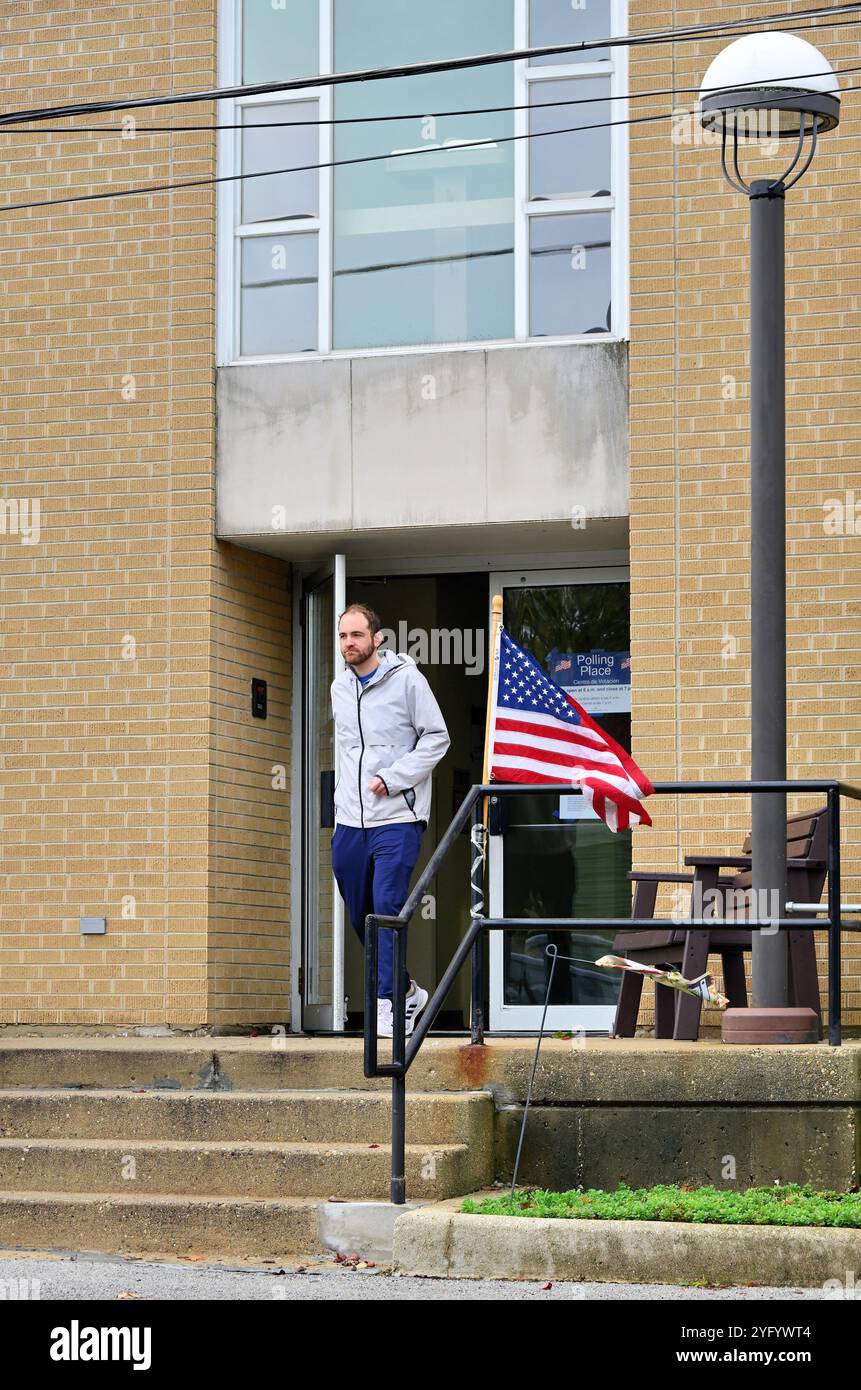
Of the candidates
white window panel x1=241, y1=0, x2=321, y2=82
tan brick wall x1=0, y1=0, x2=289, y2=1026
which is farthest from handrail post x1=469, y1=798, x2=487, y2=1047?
white window panel x1=241, y1=0, x2=321, y2=82

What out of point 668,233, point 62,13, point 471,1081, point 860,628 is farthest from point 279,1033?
point 62,13

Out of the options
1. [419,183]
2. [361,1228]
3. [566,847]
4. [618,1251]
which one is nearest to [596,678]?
[566,847]

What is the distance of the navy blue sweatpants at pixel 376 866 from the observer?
831 cm

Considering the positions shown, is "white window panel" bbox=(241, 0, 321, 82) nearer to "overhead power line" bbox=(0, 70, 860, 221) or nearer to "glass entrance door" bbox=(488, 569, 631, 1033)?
"overhead power line" bbox=(0, 70, 860, 221)

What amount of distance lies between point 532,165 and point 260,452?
2091 millimetres

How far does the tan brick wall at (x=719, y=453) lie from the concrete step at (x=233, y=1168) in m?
2.69

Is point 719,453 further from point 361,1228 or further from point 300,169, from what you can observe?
point 361,1228

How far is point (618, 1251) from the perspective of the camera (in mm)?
6164

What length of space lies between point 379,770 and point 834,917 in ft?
7.21

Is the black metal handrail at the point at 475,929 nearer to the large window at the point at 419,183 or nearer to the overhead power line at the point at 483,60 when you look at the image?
the overhead power line at the point at 483,60

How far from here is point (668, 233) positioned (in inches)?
382

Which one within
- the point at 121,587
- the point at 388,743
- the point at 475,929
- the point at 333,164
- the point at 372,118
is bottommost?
the point at 475,929

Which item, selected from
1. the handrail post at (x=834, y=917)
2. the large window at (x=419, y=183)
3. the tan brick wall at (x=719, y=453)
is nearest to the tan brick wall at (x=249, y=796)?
the large window at (x=419, y=183)

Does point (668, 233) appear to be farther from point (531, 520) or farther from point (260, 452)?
point (260, 452)
